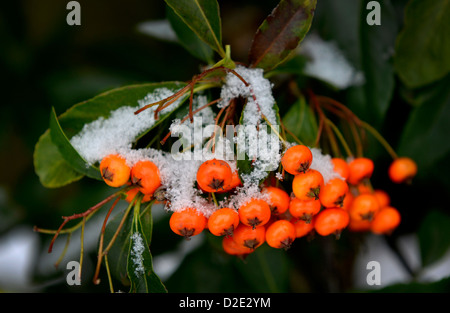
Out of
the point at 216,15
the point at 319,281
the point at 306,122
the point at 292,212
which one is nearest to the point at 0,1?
the point at 216,15

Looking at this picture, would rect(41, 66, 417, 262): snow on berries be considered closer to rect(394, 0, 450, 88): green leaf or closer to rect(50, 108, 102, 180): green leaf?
rect(50, 108, 102, 180): green leaf

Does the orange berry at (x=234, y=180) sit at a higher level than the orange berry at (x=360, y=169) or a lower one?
lower

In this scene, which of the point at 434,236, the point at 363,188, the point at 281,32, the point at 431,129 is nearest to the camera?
the point at 281,32

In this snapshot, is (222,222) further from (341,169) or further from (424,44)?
(424,44)

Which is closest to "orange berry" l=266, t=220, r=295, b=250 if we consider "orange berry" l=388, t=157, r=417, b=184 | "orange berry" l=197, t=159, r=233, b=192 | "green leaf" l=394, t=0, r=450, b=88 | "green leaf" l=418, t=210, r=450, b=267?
"orange berry" l=197, t=159, r=233, b=192

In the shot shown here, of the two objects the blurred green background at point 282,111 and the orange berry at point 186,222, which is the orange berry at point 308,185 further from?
the blurred green background at point 282,111

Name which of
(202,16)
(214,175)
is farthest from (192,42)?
(214,175)

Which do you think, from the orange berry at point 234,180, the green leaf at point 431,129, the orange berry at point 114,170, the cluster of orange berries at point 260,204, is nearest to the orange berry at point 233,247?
the cluster of orange berries at point 260,204
